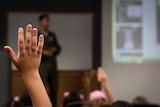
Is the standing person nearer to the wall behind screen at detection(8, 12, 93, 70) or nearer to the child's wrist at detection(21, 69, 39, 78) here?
the wall behind screen at detection(8, 12, 93, 70)

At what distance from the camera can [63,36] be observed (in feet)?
17.5

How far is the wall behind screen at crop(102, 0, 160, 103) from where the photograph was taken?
17.0 feet

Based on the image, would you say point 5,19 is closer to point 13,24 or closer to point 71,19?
point 13,24

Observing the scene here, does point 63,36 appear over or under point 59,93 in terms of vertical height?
over

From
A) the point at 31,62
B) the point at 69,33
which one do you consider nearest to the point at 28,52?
the point at 31,62

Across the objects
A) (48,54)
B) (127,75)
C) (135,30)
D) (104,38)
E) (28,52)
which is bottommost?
(127,75)

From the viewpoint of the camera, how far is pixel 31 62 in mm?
900

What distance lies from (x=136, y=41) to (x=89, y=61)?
2.56 feet

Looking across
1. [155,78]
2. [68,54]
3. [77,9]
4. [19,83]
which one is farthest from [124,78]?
[19,83]

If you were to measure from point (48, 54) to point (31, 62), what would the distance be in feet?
11.2

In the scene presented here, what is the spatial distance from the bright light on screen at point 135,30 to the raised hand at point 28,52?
429 cm

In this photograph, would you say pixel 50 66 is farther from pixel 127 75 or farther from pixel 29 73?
pixel 29 73

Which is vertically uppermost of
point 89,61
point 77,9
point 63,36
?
point 77,9

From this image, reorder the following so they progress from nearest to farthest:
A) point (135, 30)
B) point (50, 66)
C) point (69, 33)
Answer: point (50, 66)
point (135, 30)
point (69, 33)
